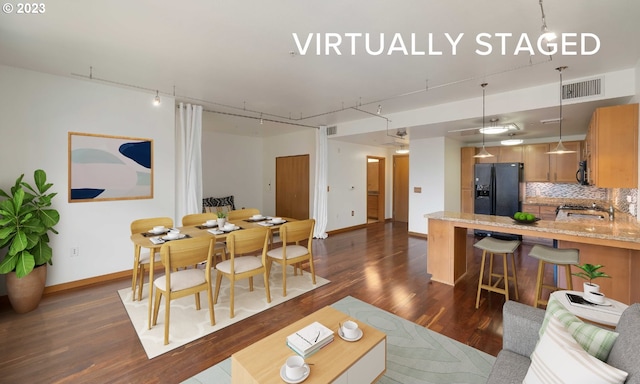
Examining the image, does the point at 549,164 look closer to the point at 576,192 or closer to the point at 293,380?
the point at 576,192

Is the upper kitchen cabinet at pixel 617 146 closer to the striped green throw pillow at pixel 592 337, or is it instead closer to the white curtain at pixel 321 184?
the striped green throw pillow at pixel 592 337

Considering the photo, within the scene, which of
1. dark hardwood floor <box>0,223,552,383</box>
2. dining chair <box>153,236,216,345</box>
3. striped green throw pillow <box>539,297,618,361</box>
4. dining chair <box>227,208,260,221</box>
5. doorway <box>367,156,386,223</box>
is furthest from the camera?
doorway <box>367,156,386,223</box>

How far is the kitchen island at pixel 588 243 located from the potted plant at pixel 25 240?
15.5 feet

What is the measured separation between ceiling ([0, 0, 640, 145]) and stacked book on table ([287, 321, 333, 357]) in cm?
237

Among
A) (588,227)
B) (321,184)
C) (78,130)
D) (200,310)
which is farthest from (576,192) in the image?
(78,130)

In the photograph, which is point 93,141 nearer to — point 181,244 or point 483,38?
point 181,244

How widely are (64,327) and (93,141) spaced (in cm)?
236

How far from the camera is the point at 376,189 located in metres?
9.03

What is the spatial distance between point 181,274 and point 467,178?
6.62 metres

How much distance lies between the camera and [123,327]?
2.65 metres

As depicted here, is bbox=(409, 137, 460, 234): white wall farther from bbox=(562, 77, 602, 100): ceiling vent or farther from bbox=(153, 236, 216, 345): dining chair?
bbox=(153, 236, 216, 345): dining chair

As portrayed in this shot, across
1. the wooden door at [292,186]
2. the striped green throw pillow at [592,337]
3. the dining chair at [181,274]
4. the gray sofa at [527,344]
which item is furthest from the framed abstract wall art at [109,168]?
the striped green throw pillow at [592,337]

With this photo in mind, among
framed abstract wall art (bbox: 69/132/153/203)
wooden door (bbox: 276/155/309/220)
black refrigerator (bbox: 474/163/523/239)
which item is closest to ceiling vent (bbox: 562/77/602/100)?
black refrigerator (bbox: 474/163/523/239)

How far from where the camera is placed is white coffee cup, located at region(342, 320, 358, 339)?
5.67ft
